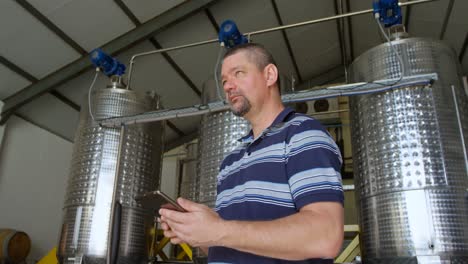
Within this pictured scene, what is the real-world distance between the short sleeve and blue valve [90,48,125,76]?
119 inches

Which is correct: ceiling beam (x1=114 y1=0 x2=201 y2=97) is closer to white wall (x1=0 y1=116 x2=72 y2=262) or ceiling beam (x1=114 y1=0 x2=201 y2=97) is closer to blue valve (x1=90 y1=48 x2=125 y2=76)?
blue valve (x1=90 y1=48 x2=125 y2=76)

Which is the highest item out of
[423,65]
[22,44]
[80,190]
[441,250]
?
[22,44]

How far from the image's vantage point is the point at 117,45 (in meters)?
5.49

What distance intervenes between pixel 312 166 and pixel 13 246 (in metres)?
5.10

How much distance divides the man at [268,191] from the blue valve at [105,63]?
263 cm

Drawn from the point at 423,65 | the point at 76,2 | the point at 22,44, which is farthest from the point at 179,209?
the point at 22,44

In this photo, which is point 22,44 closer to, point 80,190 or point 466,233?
point 80,190

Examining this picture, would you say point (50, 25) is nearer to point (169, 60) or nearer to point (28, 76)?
point (28, 76)

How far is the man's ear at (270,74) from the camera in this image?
143 cm

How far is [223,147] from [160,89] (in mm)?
3887

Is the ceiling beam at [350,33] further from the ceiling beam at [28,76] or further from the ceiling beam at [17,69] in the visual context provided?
the ceiling beam at [17,69]

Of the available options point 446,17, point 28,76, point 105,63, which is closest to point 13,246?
point 28,76

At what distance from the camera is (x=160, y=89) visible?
6766 mm

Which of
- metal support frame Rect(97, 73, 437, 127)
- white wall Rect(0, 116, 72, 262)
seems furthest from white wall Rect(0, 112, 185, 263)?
metal support frame Rect(97, 73, 437, 127)
